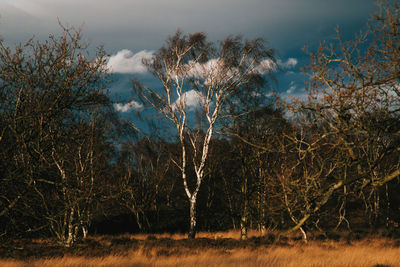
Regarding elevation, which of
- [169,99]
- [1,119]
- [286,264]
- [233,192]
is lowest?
[286,264]

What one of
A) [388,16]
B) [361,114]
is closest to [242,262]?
[361,114]

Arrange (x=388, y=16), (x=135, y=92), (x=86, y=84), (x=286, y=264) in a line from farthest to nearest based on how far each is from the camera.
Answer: (x=135, y=92), (x=286, y=264), (x=86, y=84), (x=388, y=16)

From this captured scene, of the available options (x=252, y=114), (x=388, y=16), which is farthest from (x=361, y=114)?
(x=252, y=114)

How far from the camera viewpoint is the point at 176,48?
14758 mm

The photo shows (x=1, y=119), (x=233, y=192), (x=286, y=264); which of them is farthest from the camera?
(x=233, y=192)

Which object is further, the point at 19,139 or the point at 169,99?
the point at 169,99

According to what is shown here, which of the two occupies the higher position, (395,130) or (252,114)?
(252,114)

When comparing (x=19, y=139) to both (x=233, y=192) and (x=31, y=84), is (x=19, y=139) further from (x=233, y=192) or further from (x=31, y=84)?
(x=233, y=192)

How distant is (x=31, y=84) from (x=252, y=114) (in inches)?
423

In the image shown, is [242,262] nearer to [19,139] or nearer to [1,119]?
[19,139]

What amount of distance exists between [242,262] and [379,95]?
4.68 metres

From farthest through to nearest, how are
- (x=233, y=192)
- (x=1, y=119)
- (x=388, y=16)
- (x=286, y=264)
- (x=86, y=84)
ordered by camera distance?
(x=233, y=192), (x=286, y=264), (x=86, y=84), (x=1, y=119), (x=388, y=16)

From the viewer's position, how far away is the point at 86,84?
669 cm

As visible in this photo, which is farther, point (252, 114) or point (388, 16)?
point (252, 114)
